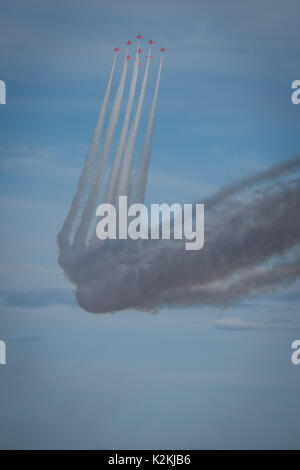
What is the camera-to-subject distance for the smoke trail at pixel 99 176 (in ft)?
93.3

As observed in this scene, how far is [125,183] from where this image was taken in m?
28.3

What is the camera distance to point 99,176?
1137 inches

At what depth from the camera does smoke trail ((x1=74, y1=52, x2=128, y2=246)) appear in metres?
28.4

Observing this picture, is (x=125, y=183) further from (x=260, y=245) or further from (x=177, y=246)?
(x=260, y=245)

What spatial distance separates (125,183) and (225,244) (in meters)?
3.65
